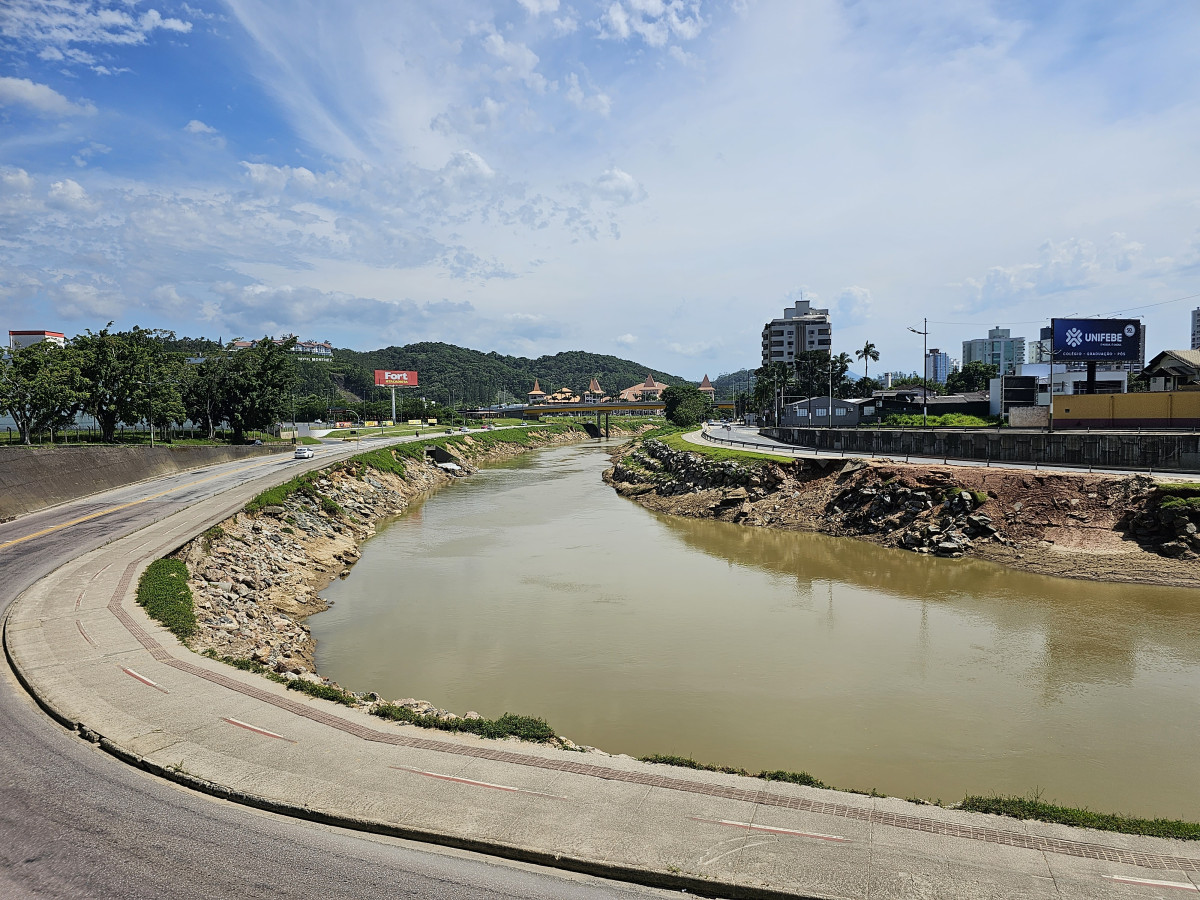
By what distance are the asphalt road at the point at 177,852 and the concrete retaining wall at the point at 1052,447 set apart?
41490mm

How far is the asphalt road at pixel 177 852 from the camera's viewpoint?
29.5ft

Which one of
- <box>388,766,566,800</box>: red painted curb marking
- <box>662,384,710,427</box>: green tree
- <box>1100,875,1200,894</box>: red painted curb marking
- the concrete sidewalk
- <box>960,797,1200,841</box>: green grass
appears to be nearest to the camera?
<box>1100,875,1200,894</box>: red painted curb marking

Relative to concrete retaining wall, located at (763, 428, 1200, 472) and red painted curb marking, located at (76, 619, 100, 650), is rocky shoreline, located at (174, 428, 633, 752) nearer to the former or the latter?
red painted curb marking, located at (76, 619, 100, 650)

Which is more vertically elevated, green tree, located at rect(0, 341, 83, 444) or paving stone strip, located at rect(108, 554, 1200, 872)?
green tree, located at rect(0, 341, 83, 444)

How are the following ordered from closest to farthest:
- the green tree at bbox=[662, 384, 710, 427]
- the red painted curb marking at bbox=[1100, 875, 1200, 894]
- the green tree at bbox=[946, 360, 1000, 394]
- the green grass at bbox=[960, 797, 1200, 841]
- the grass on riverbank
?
the red painted curb marking at bbox=[1100, 875, 1200, 894] < the green grass at bbox=[960, 797, 1200, 841] < the grass on riverbank < the green tree at bbox=[946, 360, 1000, 394] < the green tree at bbox=[662, 384, 710, 427]

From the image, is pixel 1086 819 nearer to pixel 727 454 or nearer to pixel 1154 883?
pixel 1154 883

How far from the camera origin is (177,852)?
9.68m

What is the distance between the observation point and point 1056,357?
6066 centimetres

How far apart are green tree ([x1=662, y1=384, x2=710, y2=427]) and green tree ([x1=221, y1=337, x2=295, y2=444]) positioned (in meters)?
72.0

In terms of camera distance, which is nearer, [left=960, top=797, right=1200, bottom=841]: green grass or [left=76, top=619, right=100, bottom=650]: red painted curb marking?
[left=960, top=797, right=1200, bottom=841]: green grass

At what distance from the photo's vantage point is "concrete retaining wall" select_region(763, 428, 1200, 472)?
3662cm

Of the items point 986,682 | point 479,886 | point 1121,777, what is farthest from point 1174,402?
point 479,886

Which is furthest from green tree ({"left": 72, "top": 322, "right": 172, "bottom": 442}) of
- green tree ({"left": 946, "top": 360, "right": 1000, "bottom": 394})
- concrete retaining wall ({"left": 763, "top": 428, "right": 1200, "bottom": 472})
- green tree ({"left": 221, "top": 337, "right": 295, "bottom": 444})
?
green tree ({"left": 946, "top": 360, "right": 1000, "bottom": 394})

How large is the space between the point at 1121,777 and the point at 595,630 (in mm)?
15028
